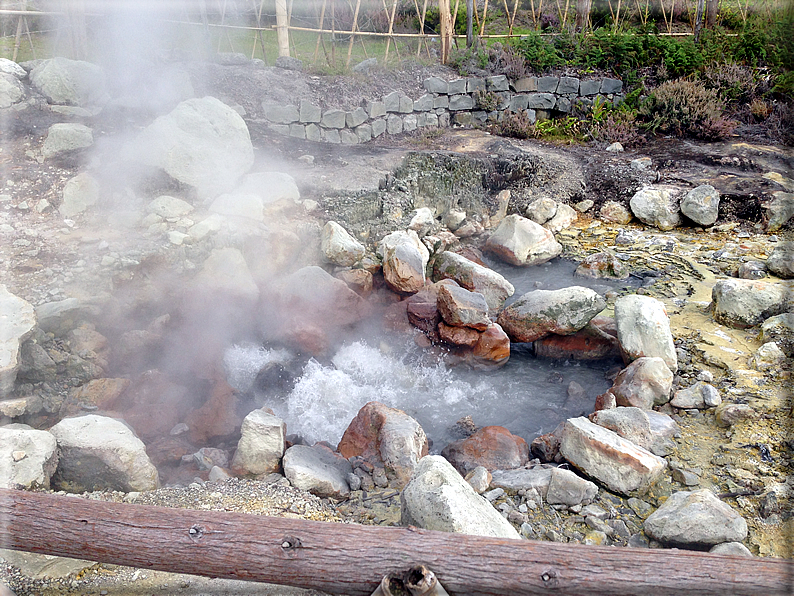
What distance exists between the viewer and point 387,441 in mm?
4109

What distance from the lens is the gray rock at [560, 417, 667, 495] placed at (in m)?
3.75

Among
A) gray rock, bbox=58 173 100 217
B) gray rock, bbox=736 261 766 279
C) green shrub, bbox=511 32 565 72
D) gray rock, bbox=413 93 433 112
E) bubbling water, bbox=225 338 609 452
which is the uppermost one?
green shrub, bbox=511 32 565 72

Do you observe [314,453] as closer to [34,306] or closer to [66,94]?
[34,306]

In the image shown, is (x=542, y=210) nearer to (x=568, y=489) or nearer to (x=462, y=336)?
(x=462, y=336)

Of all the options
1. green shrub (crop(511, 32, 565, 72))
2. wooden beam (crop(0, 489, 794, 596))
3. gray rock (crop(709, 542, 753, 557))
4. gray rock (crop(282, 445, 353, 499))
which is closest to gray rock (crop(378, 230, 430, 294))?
gray rock (crop(282, 445, 353, 499))

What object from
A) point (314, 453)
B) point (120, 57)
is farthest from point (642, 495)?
point (120, 57)

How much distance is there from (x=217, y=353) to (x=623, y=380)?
3848 mm

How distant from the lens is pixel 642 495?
3748 millimetres

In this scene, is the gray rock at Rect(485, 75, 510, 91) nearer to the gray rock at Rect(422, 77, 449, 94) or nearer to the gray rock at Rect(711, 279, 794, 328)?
the gray rock at Rect(422, 77, 449, 94)

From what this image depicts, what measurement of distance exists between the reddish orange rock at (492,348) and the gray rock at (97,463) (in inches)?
132

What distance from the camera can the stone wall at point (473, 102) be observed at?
10023mm

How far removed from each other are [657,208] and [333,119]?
5.48 m

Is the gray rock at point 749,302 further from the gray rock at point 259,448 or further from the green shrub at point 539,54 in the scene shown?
the green shrub at point 539,54

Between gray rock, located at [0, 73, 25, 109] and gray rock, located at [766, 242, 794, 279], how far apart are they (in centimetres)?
1006
